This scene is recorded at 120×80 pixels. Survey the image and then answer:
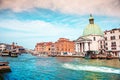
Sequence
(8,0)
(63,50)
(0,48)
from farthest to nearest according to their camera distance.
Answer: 1. (0,48)
2. (63,50)
3. (8,0)

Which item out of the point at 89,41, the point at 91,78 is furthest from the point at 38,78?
the point at 89,41

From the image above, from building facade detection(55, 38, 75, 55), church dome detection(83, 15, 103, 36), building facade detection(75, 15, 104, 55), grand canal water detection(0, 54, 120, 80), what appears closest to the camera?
grand canal water detection(0, 54, 120, 80)

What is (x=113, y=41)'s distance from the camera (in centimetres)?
2334

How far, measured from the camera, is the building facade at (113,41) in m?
22.8

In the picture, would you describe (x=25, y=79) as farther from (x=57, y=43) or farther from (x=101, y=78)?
(x=57, y=43)

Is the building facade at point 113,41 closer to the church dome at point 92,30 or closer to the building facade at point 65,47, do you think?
the church dome at point 92,30

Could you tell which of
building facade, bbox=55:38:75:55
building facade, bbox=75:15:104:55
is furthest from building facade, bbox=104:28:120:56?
building facade, bbox=55:38:75:55

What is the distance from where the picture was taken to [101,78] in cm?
716

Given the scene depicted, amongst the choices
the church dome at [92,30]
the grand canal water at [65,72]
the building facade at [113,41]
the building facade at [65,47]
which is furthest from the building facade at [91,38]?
the grand canal water at [65,72]

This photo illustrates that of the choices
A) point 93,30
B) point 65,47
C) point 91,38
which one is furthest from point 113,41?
point 65,47

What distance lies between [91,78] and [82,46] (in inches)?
1005

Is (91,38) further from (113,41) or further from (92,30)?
(113,41)

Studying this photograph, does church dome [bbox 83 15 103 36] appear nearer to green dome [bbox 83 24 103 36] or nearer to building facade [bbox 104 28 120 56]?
green dome [bbox 83 24 103 36]

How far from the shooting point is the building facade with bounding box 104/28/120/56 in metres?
22.8
